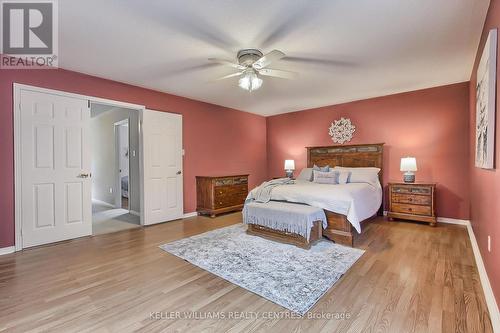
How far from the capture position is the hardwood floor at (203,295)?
5.53ft

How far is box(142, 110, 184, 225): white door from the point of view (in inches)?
171

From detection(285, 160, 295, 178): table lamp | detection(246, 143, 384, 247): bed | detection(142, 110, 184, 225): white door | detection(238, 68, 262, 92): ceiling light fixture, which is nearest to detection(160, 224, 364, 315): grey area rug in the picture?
detection(246, 143, 384, 247): bed

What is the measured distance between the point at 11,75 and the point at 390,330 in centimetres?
471

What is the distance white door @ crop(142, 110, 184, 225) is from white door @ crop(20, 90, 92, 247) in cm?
90

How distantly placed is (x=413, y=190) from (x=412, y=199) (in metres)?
0.16

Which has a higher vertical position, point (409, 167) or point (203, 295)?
point (409, 167)

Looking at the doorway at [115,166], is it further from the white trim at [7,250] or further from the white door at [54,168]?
the white trim at [7,250]

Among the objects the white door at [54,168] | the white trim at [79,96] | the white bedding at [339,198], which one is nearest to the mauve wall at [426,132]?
the white bedding at [339,198]

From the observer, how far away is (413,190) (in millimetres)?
4250

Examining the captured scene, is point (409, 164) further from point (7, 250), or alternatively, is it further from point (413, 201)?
point (7, 250)

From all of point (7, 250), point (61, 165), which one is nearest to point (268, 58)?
point (61, 165)

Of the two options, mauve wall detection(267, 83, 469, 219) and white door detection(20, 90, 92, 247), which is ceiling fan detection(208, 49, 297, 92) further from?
mauve wall detection(267, 83, 469, 219)

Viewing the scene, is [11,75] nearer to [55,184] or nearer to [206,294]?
[55,184]

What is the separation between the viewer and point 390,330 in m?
1.61
